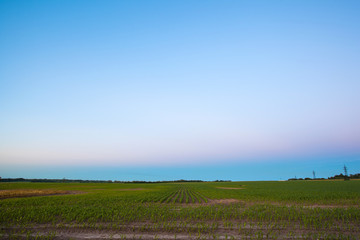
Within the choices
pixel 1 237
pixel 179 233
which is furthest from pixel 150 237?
pixel 1 237

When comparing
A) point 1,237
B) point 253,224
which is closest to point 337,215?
point 253,224

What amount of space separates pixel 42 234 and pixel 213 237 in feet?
34.4

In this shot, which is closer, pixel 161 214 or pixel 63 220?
pixel 63 220

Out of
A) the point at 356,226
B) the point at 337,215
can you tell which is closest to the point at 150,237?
the point at 356,226

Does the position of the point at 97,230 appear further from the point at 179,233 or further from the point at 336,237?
the point at 336,237

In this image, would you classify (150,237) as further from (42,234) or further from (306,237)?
(306,237)

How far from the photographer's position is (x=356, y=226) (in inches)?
563

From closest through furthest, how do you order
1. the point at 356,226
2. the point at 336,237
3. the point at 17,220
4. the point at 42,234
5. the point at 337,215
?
1. the point at 336,237
2. the point at 42,234
3. the point at 356,226
4. the point at 17,220
5. the point at 337,215

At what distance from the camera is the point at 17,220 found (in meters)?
15.8

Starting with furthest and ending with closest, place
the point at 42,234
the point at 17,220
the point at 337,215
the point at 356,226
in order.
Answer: the point at 337,215
the point at 17,220
the point at 356,226
the point at 42,234

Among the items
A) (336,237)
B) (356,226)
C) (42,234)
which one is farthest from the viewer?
(356,226)

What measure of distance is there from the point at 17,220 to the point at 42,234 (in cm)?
486

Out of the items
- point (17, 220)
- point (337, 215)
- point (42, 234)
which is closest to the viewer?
point (42, 234)

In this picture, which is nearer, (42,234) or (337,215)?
(42,234)
